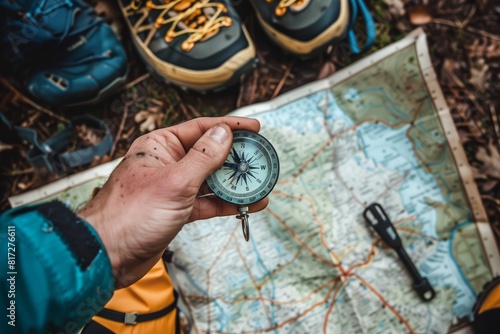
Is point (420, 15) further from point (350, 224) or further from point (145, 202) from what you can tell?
point (145, 202)

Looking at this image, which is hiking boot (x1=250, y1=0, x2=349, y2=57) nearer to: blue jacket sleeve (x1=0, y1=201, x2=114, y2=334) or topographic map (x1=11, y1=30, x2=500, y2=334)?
topographic map (x1=11, y1=30, x2=500, y2=334)

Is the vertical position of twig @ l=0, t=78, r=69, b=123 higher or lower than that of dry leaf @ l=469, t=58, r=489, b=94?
lower

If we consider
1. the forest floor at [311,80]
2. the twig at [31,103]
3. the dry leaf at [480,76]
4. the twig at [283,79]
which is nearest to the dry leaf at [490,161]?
Answer: the forest floor at [311,80]

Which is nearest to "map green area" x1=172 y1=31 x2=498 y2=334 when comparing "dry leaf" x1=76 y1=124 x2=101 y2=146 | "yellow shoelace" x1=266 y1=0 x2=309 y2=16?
"yellow shoelace" x1=266 y1=0 x2=309 y2=16

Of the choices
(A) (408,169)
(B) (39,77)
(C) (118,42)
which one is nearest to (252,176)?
(A) (408,169)

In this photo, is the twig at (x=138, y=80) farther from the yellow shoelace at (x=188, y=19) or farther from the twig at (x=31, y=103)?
the twig at (x=31, y=103)

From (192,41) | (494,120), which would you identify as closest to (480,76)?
(494,120)
